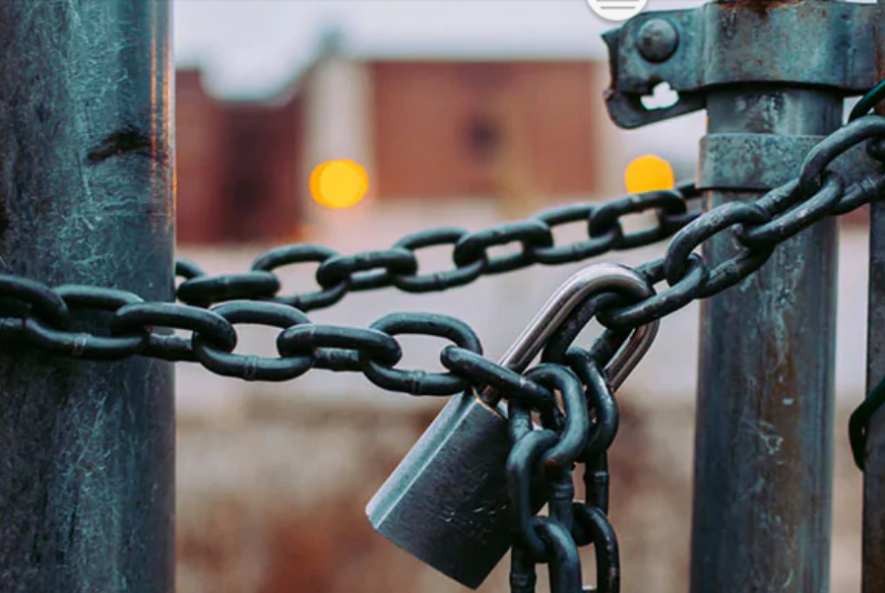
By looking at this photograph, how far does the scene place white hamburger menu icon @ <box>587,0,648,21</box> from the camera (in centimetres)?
112

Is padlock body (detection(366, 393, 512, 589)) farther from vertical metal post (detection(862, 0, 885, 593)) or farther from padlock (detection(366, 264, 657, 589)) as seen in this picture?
vertical metal post (detection(862, 0, 885, 593))

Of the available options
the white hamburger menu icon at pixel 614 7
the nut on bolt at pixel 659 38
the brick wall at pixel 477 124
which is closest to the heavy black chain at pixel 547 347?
the nut on bolt at pixel 659 38

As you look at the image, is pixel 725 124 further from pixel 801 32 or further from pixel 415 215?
pixel 415 215

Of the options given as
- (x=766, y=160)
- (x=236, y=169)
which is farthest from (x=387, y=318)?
(x=236, y=169)

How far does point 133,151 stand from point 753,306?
1.79ft

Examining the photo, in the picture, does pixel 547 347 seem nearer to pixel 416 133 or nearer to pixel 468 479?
pixel 468 479

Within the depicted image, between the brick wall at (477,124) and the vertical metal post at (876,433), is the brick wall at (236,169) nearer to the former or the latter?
the brick wall at (477,124)

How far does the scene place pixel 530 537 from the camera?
0.76 meters

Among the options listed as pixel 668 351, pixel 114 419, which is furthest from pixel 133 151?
pixel 668 351

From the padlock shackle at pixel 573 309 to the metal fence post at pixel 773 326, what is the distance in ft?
0.40

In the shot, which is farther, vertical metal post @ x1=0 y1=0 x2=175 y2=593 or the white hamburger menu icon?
the white hamburger menu icon

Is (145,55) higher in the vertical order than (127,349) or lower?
higher

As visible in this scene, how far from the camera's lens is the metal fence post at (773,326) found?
3.14ft

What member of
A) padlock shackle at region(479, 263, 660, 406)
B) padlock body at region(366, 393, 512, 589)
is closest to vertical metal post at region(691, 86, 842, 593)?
padlock shackle at region(479, 263, 660, 406)
